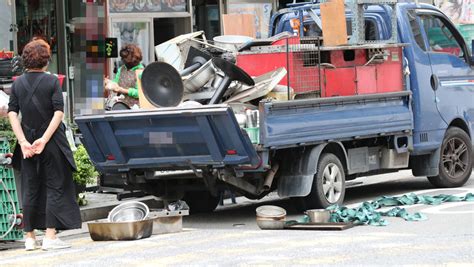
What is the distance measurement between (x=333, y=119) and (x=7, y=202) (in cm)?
393

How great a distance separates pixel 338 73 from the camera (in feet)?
45.2

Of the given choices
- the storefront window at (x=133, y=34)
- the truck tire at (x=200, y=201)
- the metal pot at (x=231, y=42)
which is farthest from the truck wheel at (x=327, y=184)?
the storefront window at (x=133, y=34)

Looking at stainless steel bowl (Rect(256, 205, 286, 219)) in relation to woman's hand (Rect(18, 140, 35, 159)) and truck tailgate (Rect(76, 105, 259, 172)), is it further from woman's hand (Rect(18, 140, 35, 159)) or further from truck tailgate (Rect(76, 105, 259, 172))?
woman's hand (Rect(18, 140, 35, 159))

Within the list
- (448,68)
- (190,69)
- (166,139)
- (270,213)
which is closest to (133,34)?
(448,68)

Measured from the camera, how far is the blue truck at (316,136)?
39.7 ft

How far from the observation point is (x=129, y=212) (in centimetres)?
1149

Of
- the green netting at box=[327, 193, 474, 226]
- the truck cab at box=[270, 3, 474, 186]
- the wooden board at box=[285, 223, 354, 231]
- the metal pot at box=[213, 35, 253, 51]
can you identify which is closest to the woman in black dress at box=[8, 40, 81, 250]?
the wooden board at box=[285, 223, 354, 231]

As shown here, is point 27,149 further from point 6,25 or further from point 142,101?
point 6,25

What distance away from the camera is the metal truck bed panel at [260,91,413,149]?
40.4ft

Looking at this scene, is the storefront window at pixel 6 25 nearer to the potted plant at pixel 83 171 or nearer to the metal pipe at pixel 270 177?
the potted plant at pixel 83 171

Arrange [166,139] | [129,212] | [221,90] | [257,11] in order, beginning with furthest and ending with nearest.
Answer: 1. [257,11]
2. [221,90]
3. [166,139]
4. [129,212]

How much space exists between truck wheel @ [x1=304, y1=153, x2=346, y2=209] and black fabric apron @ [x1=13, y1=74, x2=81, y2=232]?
129 inches

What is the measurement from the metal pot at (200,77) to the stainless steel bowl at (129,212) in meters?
1.97

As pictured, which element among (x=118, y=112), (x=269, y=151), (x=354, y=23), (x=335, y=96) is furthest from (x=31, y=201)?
(x=354, y=23)
